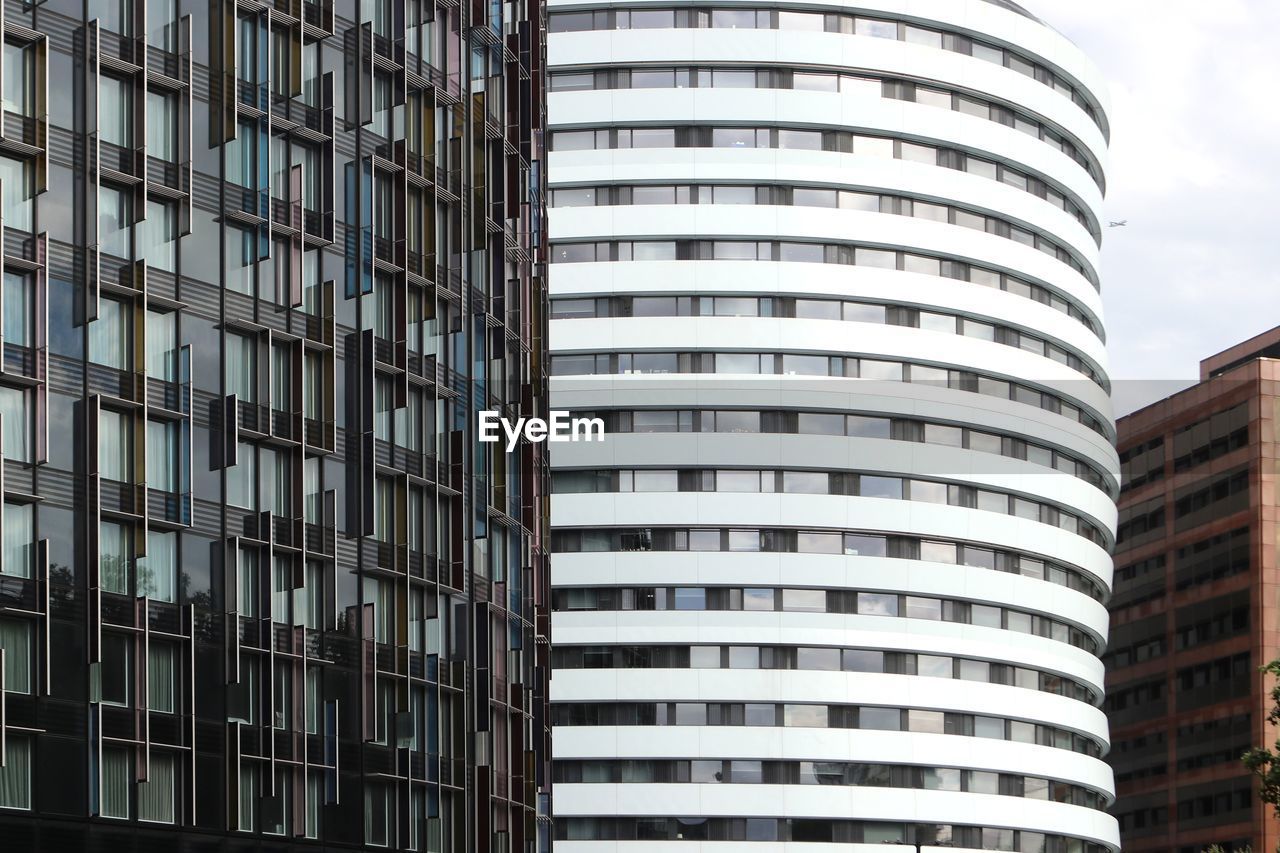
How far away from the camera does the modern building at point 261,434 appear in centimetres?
4422

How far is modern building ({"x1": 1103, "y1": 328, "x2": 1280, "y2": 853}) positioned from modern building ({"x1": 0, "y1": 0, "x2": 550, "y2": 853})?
68.6 meters

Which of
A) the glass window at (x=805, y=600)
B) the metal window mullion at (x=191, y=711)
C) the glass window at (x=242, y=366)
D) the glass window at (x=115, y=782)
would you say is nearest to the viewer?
the glass window at (x=115, y=782)

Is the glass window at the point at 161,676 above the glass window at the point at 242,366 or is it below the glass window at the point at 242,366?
below

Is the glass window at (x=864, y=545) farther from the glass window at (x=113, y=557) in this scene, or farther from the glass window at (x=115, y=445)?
the glass window at (x=113, y=557)

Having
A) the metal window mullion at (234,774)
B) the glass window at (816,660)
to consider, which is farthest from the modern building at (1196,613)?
the metal window mullion at (234,774)

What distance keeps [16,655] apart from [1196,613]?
97.4 m

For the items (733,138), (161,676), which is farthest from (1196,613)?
(161,676)

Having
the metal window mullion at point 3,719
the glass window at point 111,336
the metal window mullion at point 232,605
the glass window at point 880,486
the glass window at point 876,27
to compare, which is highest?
the glass window at point 876,27

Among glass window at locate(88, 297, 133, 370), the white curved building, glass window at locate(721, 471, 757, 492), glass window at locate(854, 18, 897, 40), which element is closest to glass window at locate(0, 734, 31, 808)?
glass window at locate(88, 297, 133, 370)

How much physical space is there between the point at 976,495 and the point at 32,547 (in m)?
66.0

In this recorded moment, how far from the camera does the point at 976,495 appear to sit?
102438 mm

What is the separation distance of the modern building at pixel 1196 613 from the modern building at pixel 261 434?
68.6 metres

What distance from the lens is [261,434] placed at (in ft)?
168

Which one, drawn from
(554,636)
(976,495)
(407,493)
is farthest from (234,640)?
(976,495)
